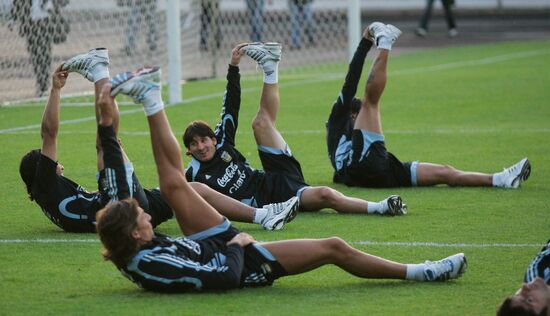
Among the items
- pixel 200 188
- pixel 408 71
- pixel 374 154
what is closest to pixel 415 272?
pixel 200 188

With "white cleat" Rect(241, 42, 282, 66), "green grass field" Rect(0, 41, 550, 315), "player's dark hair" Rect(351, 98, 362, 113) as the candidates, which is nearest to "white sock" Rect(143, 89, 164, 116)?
"green grass field" Rect(0, 41, 550, 315)

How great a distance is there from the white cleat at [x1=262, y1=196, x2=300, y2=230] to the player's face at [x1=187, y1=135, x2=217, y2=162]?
69cm

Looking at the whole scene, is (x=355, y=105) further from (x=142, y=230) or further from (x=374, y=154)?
(x=142, y=230)

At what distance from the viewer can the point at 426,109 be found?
15.9m

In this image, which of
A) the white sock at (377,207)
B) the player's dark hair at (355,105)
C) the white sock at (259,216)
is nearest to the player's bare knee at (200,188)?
the white sock at (259,216)

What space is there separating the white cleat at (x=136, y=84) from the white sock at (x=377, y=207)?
9.19ft

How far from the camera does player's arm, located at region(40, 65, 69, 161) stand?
26.1ft

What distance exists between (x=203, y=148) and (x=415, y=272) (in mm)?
2468

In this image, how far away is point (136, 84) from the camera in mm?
6281

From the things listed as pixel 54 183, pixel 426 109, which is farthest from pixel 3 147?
pixel 426 109

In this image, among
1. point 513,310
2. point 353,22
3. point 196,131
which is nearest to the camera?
point 513,310

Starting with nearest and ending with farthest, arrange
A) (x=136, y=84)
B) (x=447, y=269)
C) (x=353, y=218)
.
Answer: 1. (x=136, y=84)
2. (x=447, y=269)
3. (x=353, y=218)

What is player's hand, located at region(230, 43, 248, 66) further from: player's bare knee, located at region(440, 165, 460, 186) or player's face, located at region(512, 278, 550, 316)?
player's face, located at region(512, 278, 550, 316)

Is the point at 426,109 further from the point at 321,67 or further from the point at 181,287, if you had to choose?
the point at 181,287
